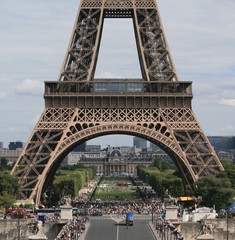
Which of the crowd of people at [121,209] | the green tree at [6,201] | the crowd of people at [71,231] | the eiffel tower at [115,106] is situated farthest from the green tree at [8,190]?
the crowd of people at [71,231]

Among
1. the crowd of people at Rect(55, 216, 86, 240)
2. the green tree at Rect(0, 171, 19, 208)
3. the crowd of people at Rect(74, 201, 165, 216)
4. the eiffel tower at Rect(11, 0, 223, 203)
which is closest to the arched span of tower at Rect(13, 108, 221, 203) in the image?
the eiffel tower at Rect(11, 0, 223, 203)

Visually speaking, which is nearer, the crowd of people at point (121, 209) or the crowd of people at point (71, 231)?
the crowd of people at point (71, 231)

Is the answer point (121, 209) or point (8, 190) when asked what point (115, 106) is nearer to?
point (121, 209)

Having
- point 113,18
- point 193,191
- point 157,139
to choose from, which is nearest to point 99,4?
point 113,18

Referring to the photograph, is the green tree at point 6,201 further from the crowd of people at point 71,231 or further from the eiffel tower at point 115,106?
the crowd of people at point 71,231

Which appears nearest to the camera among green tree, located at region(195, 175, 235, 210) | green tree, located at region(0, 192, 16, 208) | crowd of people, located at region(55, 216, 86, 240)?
crowd of people, located at region(55, 216, 86, 240)

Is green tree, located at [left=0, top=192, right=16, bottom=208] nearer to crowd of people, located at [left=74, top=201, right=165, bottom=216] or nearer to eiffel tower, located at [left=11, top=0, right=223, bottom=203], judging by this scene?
eiffel tower, located at [left=11, top=0, right=223, bottom=203]

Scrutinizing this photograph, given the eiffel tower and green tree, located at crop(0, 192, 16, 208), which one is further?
the eiffel tower

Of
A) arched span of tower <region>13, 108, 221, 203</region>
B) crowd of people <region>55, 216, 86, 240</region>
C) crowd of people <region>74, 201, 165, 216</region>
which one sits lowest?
crowd of people <region>55, 216, 86, 240</region>

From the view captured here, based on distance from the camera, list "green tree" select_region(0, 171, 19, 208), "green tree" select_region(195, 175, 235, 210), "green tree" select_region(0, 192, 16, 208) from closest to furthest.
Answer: "green tree" select_region(0, 192, 16, 208) < "green tree" select_region(0, 171, 19, 208) < "green tree" select_region(195, 175, 235, 210)

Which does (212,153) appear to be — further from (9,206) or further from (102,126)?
(9,206)
